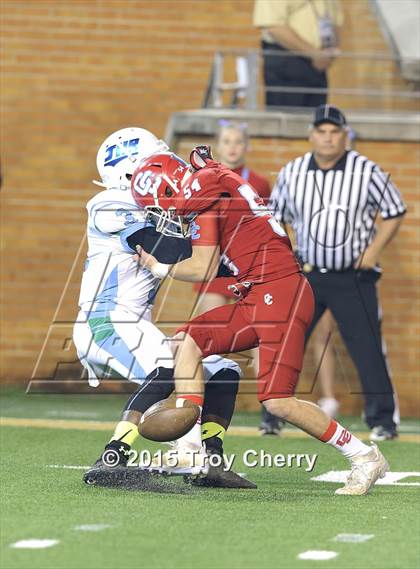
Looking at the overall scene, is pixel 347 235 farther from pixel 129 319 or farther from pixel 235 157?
pixel 129 319

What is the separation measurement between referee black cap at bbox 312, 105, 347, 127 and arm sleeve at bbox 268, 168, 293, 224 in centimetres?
44

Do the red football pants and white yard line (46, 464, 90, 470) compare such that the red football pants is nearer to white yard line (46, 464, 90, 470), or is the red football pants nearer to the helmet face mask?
the helmet face mask

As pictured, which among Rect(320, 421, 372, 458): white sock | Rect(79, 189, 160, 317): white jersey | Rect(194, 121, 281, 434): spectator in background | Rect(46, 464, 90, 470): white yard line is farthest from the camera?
Rect(194, 121, 281, 434): spectator in background

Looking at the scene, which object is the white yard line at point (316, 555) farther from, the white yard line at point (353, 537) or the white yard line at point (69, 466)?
the white yard line at point (69, 466)

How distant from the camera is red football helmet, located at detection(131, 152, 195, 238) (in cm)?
660

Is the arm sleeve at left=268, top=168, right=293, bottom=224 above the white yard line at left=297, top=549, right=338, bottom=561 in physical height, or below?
above

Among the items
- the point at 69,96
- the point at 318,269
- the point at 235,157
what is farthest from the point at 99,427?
the point at 69,96

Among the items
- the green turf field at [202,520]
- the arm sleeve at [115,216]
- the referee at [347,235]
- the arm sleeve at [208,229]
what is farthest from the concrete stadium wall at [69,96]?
the arm sleeve at [208,229]

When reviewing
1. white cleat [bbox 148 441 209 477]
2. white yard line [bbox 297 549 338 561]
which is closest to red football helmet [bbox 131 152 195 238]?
white cleat [bbox 148 441 209 477]

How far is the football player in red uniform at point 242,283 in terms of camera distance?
6559 mm

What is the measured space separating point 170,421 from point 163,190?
41.7 inches

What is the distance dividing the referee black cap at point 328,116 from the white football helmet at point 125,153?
93.1 inches

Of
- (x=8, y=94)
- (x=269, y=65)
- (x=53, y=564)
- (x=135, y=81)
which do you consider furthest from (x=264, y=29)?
(x=53, y=564)

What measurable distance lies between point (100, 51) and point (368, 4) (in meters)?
2.56
